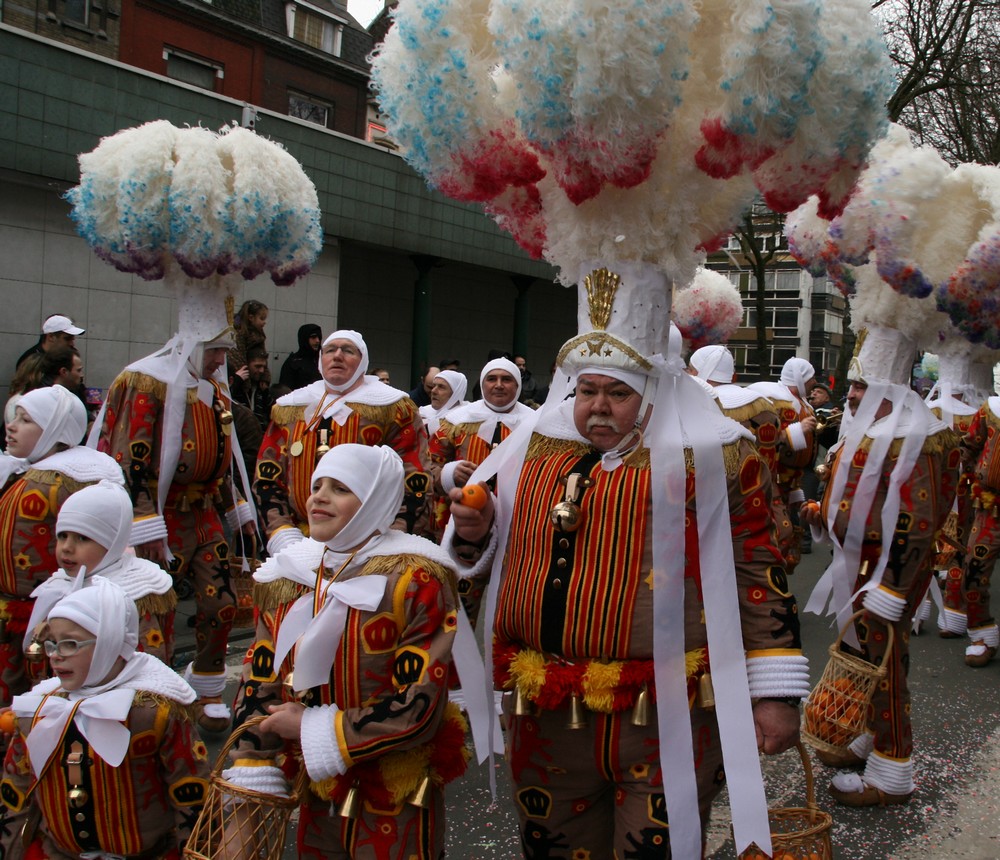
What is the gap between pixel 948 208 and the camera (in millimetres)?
4828

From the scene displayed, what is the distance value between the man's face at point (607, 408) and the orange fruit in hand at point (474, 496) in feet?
1.20

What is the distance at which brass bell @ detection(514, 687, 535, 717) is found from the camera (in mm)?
2740

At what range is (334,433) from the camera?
5.16 meters

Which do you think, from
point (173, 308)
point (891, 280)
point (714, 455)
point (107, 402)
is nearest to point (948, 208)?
point (891, 280)

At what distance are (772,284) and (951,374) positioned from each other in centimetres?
4718

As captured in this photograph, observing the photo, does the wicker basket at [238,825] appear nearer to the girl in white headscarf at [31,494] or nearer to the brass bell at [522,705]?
the brass bell at [522,705]

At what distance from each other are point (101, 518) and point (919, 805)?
13.0 ft

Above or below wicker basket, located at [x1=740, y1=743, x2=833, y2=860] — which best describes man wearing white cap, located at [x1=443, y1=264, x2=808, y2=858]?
above

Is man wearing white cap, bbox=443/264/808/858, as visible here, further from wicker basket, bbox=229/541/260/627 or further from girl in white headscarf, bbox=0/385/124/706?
wicker basket, bbox=229/541/260/627

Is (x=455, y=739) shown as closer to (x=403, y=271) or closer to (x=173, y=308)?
(x=173, y=308)

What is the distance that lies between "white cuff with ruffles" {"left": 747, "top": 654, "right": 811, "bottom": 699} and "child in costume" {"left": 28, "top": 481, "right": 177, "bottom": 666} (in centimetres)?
226

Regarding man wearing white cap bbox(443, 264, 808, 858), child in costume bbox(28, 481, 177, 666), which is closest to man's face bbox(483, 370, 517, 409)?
child in costume bbox(28, 481, 177, 666)

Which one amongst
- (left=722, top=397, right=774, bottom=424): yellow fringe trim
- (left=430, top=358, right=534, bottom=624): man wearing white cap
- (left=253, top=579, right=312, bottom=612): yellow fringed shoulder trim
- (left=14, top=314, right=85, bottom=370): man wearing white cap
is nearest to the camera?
(left=253, top=579, right=312, bottom=612): yellow fringed shoulder trim

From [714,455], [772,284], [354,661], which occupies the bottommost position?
[354,661]
